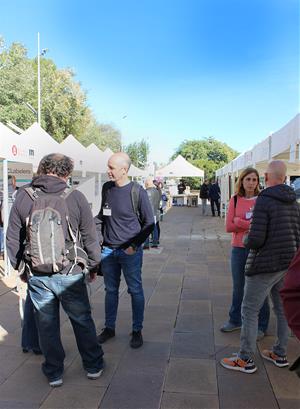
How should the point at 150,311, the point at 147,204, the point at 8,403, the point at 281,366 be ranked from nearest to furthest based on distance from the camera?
the point at 8,403 < the point at 281,366 < the point at 147,204 < the point at 150,311

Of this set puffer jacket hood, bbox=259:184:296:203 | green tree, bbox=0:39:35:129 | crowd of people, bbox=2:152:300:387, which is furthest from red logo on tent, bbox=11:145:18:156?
green tree, bbox=0:39:35:129

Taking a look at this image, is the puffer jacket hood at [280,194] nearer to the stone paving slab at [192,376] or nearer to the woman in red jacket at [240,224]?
the woman in red jacket at [240,224]

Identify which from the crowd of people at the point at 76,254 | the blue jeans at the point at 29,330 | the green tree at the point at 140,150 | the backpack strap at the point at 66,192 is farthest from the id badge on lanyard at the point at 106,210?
the green tree at the point at 140,150

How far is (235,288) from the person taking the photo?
379cm

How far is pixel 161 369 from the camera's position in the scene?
10.2ft

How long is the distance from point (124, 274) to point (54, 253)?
101 centimetres

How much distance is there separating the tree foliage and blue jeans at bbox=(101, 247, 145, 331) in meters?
25.3

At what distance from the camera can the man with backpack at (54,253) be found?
2.68 metres

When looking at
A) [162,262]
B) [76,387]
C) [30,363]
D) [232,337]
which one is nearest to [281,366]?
[232,337]

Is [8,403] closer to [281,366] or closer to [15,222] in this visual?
[15,222]

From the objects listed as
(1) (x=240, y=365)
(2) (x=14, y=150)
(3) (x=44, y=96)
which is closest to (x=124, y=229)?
(1) (x=240, y=365)

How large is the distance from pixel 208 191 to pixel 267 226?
16.8 m

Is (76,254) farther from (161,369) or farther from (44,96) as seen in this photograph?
(44,96)

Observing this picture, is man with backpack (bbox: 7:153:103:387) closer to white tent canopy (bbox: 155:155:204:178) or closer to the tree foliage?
white tent canopy (bbox: 155:155:204:178)
